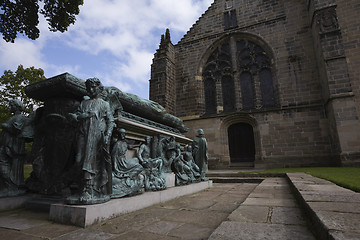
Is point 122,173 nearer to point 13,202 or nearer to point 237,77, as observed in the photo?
point 13,202

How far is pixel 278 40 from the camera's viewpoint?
41.3ft

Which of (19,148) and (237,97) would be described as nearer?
(19,148)

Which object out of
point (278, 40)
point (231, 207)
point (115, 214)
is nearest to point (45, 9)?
point (115, 214)

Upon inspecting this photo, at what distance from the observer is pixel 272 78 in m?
12.7

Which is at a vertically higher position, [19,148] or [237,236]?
[19,148]

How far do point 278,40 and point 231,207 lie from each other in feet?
41.0

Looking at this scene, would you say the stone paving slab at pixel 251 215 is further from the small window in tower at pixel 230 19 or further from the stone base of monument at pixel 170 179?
the small window in tower at pixel 230 19

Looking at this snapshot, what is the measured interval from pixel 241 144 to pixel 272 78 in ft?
14.8

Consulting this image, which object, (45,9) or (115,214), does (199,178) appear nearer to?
(115,214)

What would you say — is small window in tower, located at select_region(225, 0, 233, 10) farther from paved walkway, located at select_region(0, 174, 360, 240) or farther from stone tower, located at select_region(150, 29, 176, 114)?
paved walkway, located at select_region(0, 174, 360, 240)

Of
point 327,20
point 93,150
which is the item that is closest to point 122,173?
point 93,150

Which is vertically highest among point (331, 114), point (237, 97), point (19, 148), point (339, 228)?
point (237, 97)

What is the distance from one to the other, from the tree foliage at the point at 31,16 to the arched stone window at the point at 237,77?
978cm

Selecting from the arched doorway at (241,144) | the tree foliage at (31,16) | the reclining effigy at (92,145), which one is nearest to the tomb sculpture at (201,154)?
the reclining effigy at (92,145)
